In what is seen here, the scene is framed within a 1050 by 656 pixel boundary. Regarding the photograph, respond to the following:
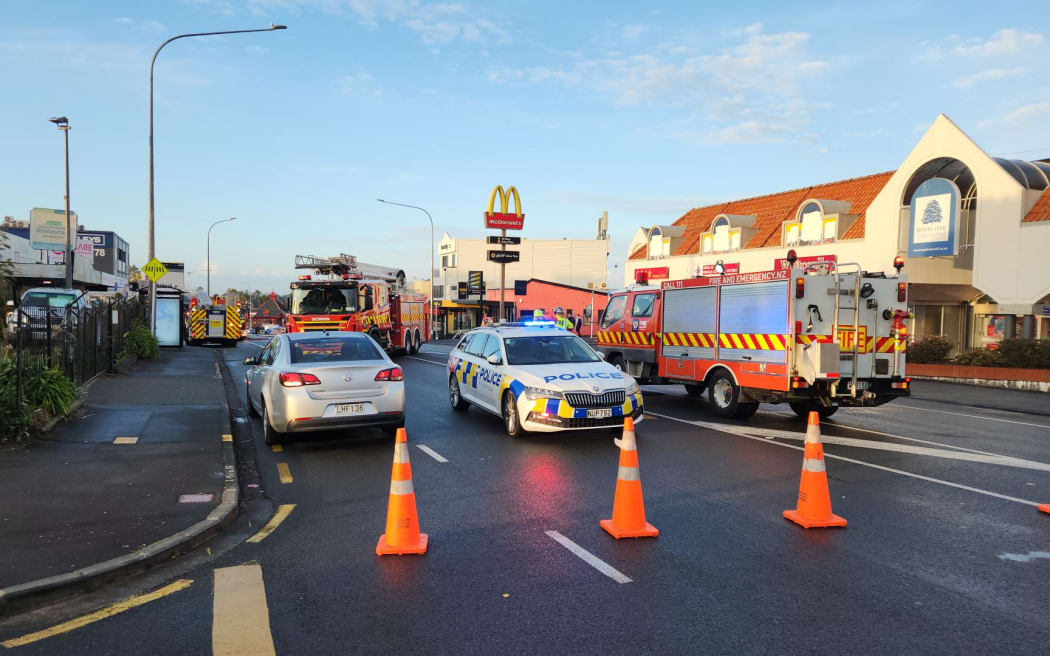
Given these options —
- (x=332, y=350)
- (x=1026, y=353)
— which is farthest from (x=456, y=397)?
(x=1026, y=353)

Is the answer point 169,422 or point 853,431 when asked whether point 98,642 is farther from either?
point 853,431

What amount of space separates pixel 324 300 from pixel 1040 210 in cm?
2244

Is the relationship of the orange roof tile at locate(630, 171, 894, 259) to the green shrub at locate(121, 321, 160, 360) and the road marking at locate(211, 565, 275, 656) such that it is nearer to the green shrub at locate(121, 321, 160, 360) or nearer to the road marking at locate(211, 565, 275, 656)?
the green shrub at locate(121, 321, 160, 360)

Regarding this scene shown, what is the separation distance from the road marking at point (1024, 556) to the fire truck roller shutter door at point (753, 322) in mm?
5815

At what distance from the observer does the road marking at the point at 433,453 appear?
9.16 m

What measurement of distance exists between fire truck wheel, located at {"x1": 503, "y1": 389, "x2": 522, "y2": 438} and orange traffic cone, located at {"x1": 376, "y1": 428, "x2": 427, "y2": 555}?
15.4 ft

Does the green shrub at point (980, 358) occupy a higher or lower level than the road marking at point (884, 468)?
higher

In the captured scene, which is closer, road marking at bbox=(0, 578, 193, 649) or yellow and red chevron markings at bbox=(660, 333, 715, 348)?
road marking at bbox=(0, 578, 193, 649)

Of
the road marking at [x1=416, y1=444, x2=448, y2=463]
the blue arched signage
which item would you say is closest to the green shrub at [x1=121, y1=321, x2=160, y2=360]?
the road marking at [x1=416, y1=444, x2=448, y2=463]

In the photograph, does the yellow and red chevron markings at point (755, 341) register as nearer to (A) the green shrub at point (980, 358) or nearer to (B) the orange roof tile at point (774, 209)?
(A) the green shrub at point (980, 358)

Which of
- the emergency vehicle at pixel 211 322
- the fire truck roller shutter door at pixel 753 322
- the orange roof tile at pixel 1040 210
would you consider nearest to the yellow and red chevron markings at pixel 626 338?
the fire truck roller shutter door at pixel 753 322

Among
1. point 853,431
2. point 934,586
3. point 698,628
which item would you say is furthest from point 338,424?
point 853,431

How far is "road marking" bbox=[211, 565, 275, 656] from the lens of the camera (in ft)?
13.3

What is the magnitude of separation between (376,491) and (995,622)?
5353mm
